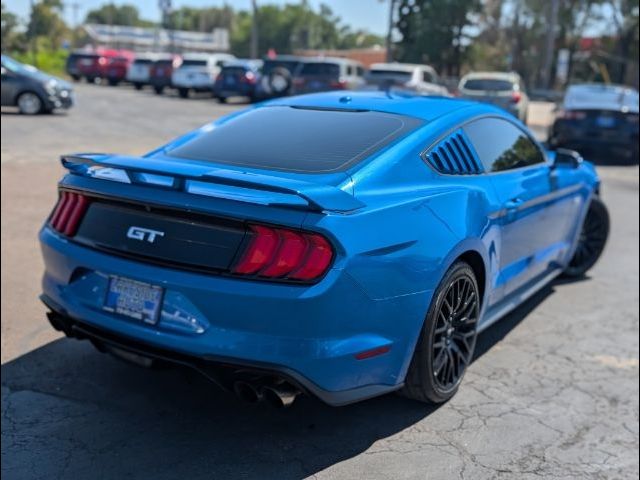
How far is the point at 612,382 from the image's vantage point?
4.44m

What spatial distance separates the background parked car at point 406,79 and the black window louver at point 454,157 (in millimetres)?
15697

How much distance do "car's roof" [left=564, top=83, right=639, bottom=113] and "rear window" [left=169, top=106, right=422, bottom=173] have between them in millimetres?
10706

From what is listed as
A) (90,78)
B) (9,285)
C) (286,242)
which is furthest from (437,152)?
(90,78)

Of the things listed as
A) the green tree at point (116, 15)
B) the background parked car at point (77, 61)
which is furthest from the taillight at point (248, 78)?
the green tree at point (116, 15)

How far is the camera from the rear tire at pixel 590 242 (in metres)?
6.39

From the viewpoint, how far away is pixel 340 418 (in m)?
3.67

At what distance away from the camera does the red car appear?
35.8 m

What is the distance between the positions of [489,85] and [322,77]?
21.9 feet

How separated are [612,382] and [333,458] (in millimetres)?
2085

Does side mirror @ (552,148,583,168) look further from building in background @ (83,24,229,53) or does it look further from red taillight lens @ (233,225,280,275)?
building in background @ (83,24,229,53)

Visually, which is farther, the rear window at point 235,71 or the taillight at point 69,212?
the rear window at point 235,71

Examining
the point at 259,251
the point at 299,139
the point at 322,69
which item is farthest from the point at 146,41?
the point at 259,251

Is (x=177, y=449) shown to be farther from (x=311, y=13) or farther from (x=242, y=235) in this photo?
(x=311, y=13)

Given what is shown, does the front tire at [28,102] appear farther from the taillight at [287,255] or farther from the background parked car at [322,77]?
the taillight at [287,255]
